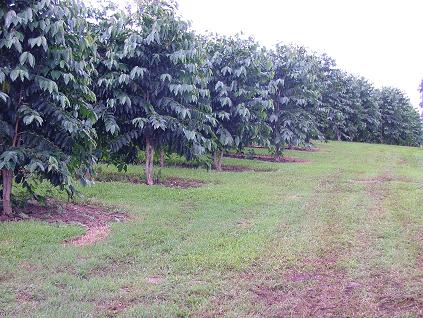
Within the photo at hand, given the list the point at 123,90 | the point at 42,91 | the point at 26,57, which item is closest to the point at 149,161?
the point at 123,90

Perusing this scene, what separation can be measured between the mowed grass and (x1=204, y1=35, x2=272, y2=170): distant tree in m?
5.53

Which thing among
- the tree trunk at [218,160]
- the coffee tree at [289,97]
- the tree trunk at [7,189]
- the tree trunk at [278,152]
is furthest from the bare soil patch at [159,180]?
the tree trunk at [278,152]

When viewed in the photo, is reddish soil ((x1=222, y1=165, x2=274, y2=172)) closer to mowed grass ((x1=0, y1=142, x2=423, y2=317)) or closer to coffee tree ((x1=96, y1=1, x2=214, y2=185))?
coffee tree ((x1=96, y1=1, x2=214, y2=185))

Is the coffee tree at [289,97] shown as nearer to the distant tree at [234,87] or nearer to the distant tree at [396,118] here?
the distant tree at [234,87]

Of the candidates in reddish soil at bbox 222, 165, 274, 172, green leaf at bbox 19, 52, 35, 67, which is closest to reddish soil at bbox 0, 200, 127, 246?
green leaf at bbox 19, 52, 35, 67

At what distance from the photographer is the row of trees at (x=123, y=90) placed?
7242 mm

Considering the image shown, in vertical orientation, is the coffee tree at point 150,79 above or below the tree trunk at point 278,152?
above

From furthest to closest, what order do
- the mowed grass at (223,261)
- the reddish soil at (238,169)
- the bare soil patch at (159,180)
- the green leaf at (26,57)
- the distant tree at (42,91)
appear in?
1. the reddish soil at (238,169)
2. the bare soil patch at (159,180)
3. the distant tree at (42,91)
4. the green leaf at (26,57)
5. the mowed grass at (223,261)

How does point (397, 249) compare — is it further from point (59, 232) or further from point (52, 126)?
point (52, 126)

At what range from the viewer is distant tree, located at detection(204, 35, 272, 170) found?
50.9 feet

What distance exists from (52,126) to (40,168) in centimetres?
96

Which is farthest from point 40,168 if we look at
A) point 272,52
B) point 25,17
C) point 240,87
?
point 272,52

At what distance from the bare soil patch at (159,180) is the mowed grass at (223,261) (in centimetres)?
199

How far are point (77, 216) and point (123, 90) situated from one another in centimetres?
419
